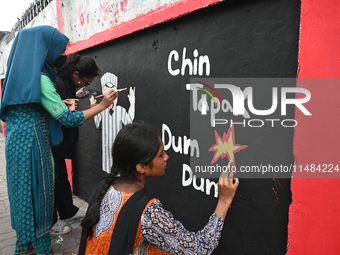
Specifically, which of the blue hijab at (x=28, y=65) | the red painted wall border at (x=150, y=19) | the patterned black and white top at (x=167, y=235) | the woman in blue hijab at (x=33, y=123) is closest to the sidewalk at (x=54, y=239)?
the woman in blue hijab at (x=33, y=123)

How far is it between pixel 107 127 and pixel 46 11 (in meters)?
2.91

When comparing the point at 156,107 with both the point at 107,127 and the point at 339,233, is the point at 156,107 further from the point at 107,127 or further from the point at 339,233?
the point at 339,233

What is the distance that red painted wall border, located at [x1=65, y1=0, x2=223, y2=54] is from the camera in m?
1.78

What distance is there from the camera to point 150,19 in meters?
2.17

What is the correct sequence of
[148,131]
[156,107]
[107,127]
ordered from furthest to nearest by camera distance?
[107,127]
[156,107]
[148,131]

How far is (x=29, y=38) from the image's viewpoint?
6.22ft

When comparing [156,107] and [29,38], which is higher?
[29,38]

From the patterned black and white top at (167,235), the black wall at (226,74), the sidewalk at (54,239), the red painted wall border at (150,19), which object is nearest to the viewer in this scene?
the patterned black and white top at (167,235)

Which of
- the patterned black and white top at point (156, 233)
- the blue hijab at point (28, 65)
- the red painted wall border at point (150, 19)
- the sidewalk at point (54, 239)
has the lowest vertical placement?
the sidewalk at point (54, 239)

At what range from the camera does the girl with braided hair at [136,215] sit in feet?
3.66

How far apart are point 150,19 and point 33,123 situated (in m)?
1.18

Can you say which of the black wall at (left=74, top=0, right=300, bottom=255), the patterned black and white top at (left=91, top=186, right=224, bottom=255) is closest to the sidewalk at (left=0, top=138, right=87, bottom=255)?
the black wall at (left=74, top=0, right=300, bottom=255)

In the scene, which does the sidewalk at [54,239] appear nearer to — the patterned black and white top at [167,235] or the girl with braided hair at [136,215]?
the girl with braided hair at [136,215]

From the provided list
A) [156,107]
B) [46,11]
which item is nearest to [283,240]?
[156,107]
